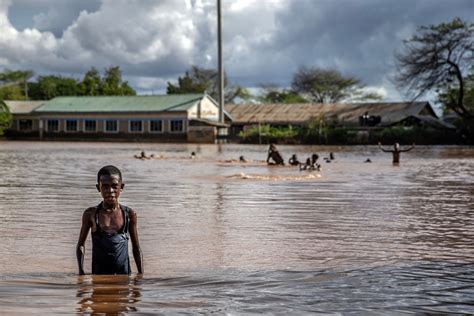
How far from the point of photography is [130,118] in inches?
2896

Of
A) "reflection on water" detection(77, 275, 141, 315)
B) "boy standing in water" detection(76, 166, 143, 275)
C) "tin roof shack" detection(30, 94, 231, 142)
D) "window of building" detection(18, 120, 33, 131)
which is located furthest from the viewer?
"window of building" detection(18, 120, 33, 131)

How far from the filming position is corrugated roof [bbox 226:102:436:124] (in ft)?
224

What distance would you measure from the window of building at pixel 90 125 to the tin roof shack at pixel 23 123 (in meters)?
5.34

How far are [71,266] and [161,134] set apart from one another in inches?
2518

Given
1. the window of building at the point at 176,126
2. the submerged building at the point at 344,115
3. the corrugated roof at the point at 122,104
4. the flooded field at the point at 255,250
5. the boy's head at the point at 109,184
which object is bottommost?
the flooded field at the point at 255,250

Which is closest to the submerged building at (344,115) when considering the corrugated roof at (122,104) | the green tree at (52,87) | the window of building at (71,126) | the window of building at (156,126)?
the corrugated roof at (122,104)

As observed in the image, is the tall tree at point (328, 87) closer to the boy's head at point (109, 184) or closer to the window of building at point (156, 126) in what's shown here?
the window of building at point (156, 126)

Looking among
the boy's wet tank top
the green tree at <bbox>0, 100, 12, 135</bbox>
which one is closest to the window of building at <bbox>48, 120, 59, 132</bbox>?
the green tree at <bbox>0, 100, 12, 135</bbox>

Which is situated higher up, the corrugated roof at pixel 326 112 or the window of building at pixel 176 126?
the corrugated roof at pixel 326 112

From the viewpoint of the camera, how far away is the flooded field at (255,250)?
6.60 m

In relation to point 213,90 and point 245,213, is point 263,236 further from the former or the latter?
point 213,90

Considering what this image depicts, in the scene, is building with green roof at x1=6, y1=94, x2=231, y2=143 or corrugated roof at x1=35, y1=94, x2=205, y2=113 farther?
corrugated roof at x1=35, y1=94, x2=205, y2=113

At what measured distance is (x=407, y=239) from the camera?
10.6 m

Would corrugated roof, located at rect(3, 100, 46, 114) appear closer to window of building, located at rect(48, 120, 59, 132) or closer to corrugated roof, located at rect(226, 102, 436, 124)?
window of building, located at rect(48, 120, 59, 132)
